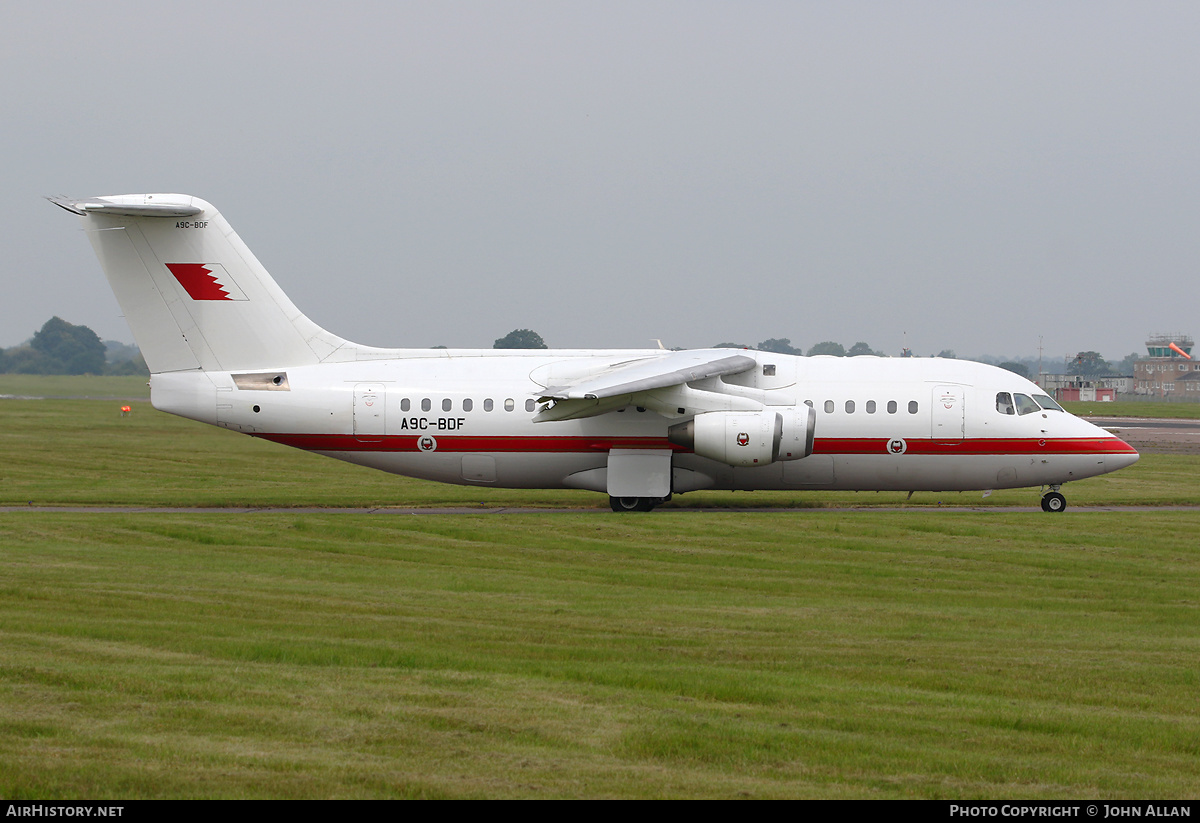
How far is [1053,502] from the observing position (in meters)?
25.5

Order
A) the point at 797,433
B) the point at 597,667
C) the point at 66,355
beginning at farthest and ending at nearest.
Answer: the point at 66,355
the point at 797,433
the point at 597,667

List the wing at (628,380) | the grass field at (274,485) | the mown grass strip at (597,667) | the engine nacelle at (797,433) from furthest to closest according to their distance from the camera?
the grass field at (274,485), the engine nacelle at (797,433), the wing at (628,380), the mown grass strip at (597,667)

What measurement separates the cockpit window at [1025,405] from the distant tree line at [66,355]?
430 feet

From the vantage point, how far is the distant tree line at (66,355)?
5768 inches

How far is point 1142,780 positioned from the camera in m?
7.49

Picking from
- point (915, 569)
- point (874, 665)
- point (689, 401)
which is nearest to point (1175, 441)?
point (689, 401)

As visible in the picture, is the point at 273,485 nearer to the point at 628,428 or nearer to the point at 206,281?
the point at 206,281

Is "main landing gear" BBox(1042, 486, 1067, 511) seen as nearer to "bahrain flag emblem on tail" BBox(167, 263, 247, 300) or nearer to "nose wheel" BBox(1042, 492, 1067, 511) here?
"nose wheel" BBox(1042, 492, 1067, 511)

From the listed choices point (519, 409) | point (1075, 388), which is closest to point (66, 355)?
point (1075, 388)

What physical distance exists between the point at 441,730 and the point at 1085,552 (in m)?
13.5

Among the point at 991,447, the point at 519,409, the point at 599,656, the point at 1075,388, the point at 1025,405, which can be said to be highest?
the point at 1075,388

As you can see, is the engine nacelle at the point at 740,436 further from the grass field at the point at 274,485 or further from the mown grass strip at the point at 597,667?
the mown grass strip at the point at 597,667

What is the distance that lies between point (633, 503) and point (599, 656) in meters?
14.3

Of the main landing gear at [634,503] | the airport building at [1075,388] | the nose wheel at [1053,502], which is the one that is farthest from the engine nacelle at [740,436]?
the airport building at [1075,388]
